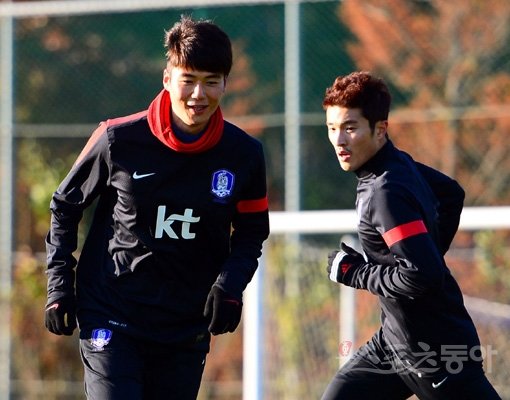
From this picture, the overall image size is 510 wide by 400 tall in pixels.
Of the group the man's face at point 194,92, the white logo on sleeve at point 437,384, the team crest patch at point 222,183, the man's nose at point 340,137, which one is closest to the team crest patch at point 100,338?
the team crest patch at point 222,183

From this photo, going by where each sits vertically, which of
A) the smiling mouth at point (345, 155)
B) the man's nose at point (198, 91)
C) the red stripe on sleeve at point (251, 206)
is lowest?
the red stripe on sleeve at point (251, 206)

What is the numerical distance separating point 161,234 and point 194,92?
0.51 m

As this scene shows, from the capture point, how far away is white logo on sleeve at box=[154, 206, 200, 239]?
4215 millimetres

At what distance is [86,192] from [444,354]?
1.40 metres

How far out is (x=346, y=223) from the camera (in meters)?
5.96

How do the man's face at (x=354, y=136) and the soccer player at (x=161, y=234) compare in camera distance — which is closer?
the soccer player at (x=161, y=234)

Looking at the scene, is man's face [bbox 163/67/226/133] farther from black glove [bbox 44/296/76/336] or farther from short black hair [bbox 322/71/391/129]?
black glove [bbox 44/296/76/336]

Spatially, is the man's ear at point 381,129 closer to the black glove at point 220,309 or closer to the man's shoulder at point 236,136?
the man's shoulder at point 236,136

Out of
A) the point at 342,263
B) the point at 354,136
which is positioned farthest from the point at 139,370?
the point at 354,136

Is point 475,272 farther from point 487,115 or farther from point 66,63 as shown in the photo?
point 66,63

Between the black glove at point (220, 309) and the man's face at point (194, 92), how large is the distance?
60cm

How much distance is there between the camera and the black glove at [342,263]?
4.37m

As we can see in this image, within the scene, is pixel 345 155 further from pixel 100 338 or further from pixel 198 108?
pixel 100 338

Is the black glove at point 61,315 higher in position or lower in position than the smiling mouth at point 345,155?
lower
